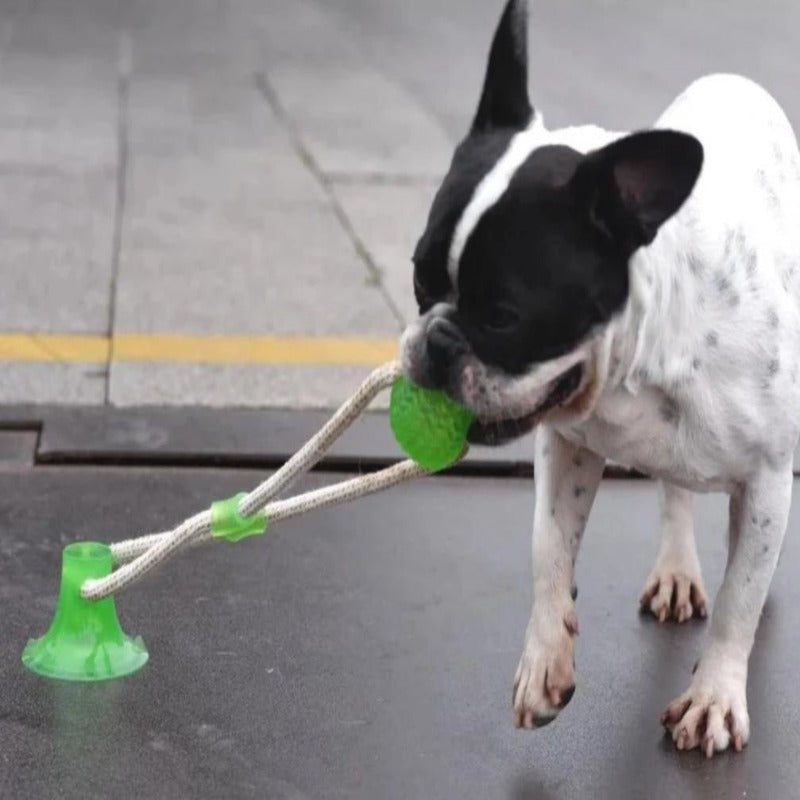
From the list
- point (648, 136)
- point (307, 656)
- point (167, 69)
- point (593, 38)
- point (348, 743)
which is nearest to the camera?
point (648, 136)

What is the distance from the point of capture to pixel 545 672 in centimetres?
427

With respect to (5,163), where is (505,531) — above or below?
above

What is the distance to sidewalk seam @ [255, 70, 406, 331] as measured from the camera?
25.2 feet

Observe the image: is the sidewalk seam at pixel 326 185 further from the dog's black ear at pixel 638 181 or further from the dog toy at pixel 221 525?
the dog's black ear at pixel 638 181

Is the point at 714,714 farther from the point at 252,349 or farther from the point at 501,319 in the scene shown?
the point at 252,349

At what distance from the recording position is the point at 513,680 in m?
4.60

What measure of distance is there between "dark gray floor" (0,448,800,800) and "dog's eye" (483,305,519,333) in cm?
110

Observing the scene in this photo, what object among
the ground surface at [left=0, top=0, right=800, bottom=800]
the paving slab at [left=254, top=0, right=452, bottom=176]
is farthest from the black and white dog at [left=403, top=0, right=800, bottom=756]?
the paving slab at [left=254, top=0, right=452, bottom=176]

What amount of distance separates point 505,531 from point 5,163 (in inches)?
187

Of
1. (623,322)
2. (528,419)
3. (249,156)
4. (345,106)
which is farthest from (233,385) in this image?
(345,106)

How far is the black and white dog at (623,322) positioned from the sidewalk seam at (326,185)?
294 centimetres

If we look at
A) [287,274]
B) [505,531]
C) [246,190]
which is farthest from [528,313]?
[246,190]

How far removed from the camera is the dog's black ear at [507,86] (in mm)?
4047

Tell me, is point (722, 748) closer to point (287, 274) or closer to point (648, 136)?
point (648, 136)
